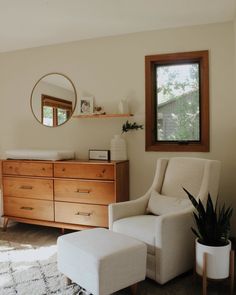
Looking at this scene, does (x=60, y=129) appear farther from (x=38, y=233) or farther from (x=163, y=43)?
(x=163, y=43)

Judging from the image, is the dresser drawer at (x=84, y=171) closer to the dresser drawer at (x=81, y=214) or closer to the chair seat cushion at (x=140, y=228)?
the dresser drawer at (x=81, y=214)

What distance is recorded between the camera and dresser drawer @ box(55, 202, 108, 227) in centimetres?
318

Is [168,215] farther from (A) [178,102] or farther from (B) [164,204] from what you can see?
(A) [178,102]

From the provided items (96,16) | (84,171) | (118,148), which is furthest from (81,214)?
(96,16)

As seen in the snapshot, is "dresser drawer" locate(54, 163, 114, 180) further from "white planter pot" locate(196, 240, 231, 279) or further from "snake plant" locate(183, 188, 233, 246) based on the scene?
"white planter pot" locate(196, 240, 231, 279)

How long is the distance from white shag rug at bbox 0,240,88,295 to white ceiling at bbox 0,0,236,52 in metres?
2.27

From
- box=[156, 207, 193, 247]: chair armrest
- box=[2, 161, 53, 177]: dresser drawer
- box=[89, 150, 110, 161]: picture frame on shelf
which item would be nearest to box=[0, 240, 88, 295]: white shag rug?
box=[156, 207, 193, 247]: chair armrest

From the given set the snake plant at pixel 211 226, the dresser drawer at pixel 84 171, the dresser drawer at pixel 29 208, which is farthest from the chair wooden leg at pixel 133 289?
the dresser drawer at pixel 29 208

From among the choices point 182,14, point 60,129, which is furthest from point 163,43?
point 60,129

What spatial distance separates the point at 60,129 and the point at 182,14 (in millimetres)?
1929

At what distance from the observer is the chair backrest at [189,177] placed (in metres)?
2.64

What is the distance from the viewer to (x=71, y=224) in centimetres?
332

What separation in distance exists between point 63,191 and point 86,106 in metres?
1.03

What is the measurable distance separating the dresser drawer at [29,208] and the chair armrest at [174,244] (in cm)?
158
